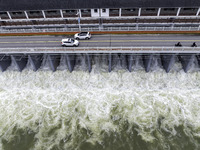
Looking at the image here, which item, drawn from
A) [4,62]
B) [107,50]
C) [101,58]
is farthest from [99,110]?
[4,62]

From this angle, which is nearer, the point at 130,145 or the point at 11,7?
the point at 130,145

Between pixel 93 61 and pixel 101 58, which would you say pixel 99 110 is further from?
pixel 101 58

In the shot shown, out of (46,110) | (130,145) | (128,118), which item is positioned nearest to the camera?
(130,145)

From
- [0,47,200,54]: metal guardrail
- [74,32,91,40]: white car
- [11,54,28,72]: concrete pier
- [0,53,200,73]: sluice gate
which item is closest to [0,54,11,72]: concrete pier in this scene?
[0,53,200,73]: sluice gate

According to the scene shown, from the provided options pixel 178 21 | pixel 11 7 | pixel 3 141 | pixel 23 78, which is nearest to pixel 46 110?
pixel 3 141

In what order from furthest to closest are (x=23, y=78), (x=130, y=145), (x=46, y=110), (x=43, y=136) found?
1. (x=23, y=78)
2. (x=46, y=110)
3. (x=43, y=136)
4. (x=130, y=145)

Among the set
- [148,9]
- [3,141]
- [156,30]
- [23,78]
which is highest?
[148,9]

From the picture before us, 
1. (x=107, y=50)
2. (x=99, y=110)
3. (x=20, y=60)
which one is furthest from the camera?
(x=20, y=60)

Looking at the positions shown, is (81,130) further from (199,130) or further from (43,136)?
(199,130)
